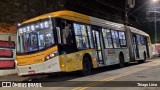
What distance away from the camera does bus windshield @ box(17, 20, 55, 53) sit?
16828 mm

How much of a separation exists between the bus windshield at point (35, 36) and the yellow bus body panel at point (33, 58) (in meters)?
0.25

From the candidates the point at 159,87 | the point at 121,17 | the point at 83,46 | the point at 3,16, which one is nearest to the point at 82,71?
the point at 83,46

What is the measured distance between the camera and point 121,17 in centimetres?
A: 5241

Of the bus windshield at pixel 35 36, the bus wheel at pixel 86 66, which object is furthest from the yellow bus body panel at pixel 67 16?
the bus wheel at pixel 86 66

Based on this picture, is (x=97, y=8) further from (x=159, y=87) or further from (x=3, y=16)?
(x=159, y=87)

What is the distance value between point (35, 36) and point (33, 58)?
3.49ft

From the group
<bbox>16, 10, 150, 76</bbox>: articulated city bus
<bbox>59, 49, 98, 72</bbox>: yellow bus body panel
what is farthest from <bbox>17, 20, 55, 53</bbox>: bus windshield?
<bbox>59, 49, 98, 72</bbox>: yellow bus body panel

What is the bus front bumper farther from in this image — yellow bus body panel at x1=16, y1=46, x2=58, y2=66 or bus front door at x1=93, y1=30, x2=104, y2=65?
bus front door at x1=93, y1=30, x2=104, y2=65

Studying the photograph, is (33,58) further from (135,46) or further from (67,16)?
(135,46)

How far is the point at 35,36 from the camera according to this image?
56.5ft

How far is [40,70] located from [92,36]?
5.25 meters

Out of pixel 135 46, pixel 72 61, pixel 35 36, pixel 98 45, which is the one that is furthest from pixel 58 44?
pixel 135 46

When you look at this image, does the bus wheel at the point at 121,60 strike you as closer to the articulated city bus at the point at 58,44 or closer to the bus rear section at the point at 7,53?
the articulated city bus at the point at 58,44

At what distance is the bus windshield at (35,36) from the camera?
16.8 metres
